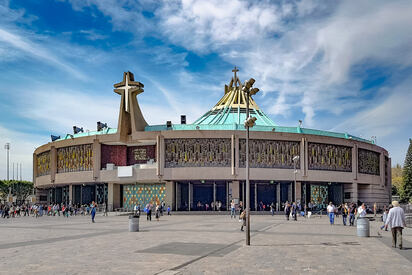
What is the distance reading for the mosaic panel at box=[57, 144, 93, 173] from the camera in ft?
199

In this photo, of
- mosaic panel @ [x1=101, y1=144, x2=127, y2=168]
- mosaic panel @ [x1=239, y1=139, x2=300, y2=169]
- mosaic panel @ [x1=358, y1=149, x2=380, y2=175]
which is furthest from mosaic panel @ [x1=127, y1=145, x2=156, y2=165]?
mosaic panel @ [x1=358, y1=149, x2=380, y2=175]

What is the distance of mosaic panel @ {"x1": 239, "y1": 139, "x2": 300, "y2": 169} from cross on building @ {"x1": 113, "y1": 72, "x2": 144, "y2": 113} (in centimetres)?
1617

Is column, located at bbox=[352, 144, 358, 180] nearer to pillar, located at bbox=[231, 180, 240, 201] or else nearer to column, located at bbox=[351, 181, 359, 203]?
column, located at bbox=[351, 181, 359, 203]

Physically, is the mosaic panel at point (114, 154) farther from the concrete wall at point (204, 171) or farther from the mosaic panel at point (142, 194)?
the mosaic panel at point (142, 194)

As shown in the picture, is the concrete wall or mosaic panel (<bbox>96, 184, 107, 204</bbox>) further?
mosaic panel (<bbox>96, 184, 107, 204</bbox>)

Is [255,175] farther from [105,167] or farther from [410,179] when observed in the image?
[410,179]

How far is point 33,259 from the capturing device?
13.6 metres

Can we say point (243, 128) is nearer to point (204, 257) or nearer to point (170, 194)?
point (170, 194)

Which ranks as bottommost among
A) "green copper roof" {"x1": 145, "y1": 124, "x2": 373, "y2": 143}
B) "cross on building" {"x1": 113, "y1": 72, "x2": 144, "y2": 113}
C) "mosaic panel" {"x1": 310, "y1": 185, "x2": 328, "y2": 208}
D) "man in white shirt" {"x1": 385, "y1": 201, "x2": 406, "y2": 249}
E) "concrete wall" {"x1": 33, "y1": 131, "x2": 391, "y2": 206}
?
"mosaic panel" {"x1": 310, "y1": 185, "x2": 328, "y2": 208}

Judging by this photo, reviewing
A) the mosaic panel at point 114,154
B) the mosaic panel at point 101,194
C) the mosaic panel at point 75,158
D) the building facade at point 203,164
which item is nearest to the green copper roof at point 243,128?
the building facade at point 203,164

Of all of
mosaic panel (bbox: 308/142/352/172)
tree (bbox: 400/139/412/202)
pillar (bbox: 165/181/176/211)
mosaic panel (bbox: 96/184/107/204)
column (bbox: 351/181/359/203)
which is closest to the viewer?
pillar (bbox: 165/181/176/211)

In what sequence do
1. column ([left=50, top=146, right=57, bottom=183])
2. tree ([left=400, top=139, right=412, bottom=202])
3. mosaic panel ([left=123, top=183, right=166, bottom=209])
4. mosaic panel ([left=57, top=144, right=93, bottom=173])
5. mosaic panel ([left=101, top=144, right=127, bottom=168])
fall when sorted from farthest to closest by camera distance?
tree ([left=400, top=139, right=412, bottom=202]) < column ([left=50, top=146, right=57, bottom=183]) < mosaic panel ([left=101, top=144, right=127, bottom=168]) < mosaic panel ([left=57, top=144, right=93, bottom=173]) < mosaic panel ([left=123, top=183, right=166, bottom=209])

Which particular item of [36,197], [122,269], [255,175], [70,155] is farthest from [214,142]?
[122,269]

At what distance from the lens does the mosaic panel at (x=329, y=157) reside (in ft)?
195
